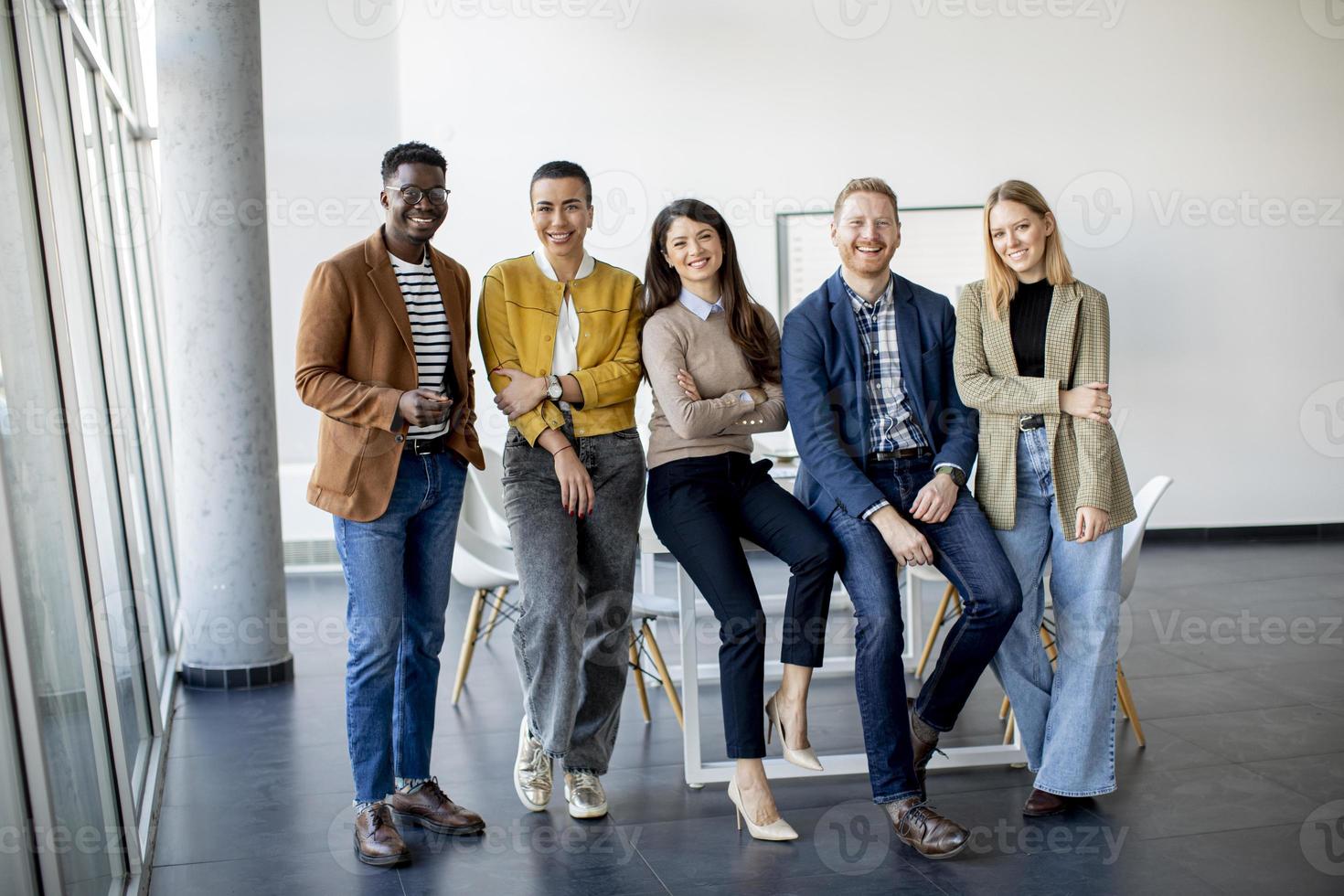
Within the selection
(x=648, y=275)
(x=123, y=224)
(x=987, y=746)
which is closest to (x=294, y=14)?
(x=123, y=224)

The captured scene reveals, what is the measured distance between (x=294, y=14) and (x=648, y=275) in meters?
5.27

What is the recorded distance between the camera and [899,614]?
3250 millimetres

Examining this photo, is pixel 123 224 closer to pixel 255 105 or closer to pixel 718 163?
pixel 255 105

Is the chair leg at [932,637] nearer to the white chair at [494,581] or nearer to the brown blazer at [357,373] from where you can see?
the white chair at [494,581]

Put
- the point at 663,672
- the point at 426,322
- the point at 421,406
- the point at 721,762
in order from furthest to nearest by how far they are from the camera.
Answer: the point at 663,672, the point at 721,762, the point at 426,322, the point at 421,406

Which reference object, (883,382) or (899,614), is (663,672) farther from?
(883,382)

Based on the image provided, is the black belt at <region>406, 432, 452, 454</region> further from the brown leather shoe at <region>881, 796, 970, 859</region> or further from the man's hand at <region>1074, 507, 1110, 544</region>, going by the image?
the man's hand at <region>1074, 507, 1110, 544</region>

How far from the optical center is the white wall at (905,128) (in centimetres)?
766

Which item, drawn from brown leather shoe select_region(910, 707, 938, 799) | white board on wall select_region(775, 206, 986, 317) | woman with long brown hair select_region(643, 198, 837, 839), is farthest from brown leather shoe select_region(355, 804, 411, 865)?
white board on wall select_region(775, 206, 986, 317)

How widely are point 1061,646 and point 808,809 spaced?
0.86 m

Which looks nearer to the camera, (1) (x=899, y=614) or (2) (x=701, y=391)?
(1) (x=899, y=614)

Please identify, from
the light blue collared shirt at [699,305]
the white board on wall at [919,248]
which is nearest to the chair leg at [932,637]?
the light blue collared shirt at [699,305]

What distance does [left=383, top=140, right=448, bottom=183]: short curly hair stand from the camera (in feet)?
10.00

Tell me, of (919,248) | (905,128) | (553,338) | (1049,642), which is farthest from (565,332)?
(905,128)
